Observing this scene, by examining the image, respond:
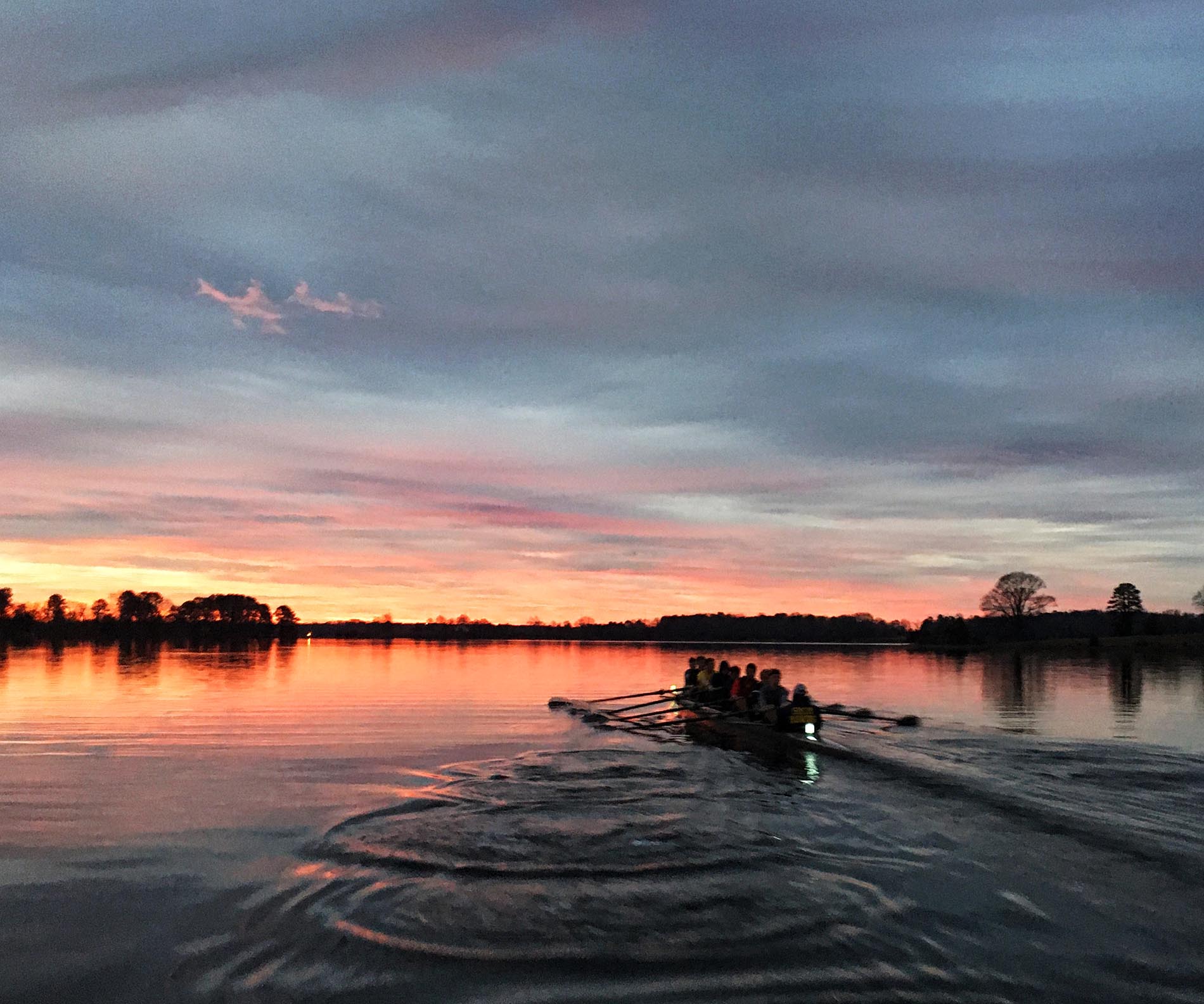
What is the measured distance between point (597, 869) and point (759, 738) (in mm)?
14181

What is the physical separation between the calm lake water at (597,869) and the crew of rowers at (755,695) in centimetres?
201

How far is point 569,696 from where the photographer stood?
45750 mm

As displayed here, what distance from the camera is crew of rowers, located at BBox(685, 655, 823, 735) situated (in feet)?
75.8

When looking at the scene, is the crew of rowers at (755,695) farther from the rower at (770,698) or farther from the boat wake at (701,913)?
the boat wake at (701,913)

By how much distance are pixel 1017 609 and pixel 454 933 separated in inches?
6034

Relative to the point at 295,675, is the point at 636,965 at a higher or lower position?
higher

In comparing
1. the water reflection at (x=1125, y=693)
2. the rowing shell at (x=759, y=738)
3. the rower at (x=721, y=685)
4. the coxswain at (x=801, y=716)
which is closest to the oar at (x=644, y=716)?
the rower at (x=721, y=685)

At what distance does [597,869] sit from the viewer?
11.1 metres

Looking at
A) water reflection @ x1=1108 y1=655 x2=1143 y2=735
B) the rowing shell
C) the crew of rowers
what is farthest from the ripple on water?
water reflection @ x1=1108 y1=655 x2=1143 y2=735

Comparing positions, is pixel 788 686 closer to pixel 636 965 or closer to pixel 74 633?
pixel 636 965

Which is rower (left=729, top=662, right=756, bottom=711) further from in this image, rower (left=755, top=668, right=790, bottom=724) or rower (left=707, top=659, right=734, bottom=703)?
rower (left=707, top=659, right=734, bottom=703)

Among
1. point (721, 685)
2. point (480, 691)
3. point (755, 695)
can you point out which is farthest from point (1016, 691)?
point (480, 691)

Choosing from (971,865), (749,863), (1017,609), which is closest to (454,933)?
(749,863)

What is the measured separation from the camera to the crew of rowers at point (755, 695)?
23.1 m
